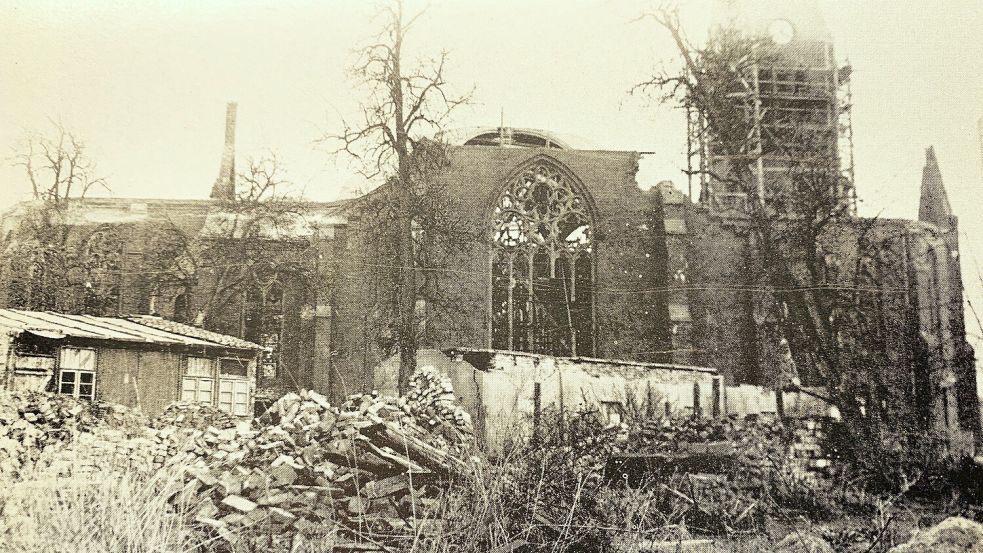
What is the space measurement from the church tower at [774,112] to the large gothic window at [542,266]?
3.10m

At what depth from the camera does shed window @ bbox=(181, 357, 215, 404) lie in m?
8.56

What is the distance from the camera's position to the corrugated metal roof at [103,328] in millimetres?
7910

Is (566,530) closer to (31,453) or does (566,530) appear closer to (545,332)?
(31,453)

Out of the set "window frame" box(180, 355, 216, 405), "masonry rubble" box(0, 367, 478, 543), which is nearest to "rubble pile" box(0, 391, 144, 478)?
"masonry rubble" box(0, 367, 478, 543)

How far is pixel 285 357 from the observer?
12.0 m

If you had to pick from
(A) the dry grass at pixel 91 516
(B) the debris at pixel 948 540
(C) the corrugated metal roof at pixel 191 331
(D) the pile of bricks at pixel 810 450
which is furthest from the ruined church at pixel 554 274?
(B) the debris at pixel 948 540

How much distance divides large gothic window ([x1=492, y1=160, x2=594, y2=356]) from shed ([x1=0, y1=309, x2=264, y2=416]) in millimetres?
6634

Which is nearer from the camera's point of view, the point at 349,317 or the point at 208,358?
the point at 208,358

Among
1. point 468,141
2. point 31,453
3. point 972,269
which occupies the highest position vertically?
point 468,141

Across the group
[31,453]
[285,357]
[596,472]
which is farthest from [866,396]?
[31,453]

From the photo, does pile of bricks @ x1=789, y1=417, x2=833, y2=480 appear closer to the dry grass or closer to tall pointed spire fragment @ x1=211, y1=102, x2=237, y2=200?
the dry grass

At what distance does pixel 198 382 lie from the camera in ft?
28.7

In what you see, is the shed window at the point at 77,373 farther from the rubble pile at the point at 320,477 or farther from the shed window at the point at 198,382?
the rubble pile at the point at 320,477

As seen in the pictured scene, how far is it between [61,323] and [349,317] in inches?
188
